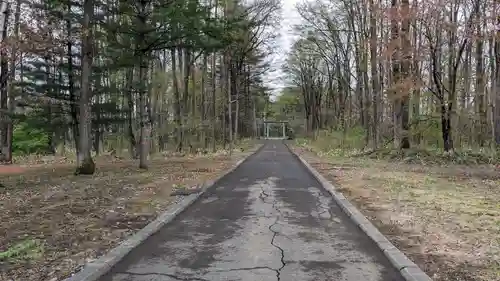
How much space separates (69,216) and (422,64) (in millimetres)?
21579

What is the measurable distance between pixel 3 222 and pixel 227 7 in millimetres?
25597

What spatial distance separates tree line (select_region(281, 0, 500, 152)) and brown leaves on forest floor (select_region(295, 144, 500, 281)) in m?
6.47

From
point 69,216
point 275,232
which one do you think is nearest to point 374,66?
point 275,232

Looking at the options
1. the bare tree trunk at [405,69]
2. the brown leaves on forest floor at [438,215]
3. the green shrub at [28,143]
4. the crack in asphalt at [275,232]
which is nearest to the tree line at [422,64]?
the bare tree trunk at [405,69]

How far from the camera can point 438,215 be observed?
28.3ft

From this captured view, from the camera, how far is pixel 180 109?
31.6m

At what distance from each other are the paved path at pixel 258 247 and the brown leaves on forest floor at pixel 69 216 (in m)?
0.63

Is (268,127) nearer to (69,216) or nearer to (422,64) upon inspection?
(422,64)

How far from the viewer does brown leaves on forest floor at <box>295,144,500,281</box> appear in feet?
18.3

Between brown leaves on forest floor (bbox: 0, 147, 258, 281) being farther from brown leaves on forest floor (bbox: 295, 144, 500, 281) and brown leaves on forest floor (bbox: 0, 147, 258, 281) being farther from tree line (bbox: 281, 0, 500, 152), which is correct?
tree line (bbox: 281, 0, 500, 152)

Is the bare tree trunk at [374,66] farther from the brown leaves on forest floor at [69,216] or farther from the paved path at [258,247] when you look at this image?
the paved path at [258,247]

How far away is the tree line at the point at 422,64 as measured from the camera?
21078 millimetres

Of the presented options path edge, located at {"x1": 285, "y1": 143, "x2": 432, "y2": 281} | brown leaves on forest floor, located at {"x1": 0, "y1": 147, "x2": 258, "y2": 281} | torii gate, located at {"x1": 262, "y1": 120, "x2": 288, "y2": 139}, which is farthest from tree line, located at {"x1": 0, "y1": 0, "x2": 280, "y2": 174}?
torii gate, located at {"x1": 262, "y1": 120, "x2": 288, "y2": 139}

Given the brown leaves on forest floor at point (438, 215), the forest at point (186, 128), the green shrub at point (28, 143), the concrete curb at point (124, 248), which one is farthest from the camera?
the green shrub at point (28, 143)
